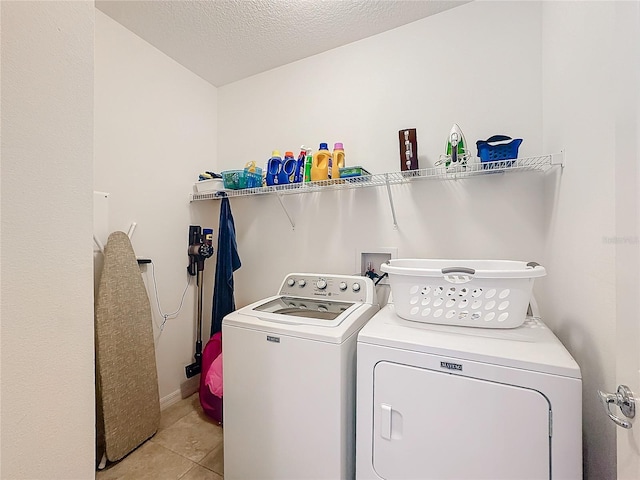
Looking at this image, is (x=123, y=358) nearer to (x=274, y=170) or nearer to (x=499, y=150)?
(x=274, y=170)

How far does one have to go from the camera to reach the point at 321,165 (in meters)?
1.88

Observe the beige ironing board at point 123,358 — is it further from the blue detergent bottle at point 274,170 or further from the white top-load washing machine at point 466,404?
the white top-load washing machine at point 466,404

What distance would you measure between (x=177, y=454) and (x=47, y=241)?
5.35 ft

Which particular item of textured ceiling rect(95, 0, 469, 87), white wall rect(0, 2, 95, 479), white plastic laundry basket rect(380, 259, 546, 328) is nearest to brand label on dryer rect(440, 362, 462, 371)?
white plastic laundry basket rect(380, 259, 546, 328)

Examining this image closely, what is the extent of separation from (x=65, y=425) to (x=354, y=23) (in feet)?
8.12

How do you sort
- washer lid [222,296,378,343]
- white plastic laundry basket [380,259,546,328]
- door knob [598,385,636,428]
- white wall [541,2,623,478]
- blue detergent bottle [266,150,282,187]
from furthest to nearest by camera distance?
blue detergent bottle [266,150,282,187]
washer lid [222,296,378,343]
white plastic laundry basket [380,259,546,328]
white wall [541,2,623,478]
door knob [598,385,636,428]

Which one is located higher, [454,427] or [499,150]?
[499,150]

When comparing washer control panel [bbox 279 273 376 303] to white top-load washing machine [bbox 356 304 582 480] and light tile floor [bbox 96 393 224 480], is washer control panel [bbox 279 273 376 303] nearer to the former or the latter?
white top-load washing machine [bbox 356 304 582 480]

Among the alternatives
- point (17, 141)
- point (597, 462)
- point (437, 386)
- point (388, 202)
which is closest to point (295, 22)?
point (388, 202)

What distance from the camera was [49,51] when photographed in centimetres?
83

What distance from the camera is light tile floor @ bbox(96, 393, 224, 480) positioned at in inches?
62.7

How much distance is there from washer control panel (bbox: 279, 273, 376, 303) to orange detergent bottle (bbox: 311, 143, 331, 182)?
2.16 ft

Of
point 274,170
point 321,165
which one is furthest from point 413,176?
point 274,170

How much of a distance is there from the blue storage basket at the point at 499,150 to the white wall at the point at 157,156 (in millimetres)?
2191
